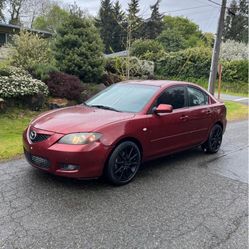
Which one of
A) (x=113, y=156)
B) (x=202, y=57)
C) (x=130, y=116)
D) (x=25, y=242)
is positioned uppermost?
(x=202, y=57)

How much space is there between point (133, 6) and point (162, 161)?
10.1m

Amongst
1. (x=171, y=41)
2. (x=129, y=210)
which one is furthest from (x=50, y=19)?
(x=129, y=210)

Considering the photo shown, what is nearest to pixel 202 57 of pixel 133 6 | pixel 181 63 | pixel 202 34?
pixel 181 63

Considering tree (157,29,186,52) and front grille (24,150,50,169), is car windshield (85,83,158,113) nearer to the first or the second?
front grille (24,150,50,169)

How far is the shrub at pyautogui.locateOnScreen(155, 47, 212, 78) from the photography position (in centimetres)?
2527

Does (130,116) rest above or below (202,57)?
below

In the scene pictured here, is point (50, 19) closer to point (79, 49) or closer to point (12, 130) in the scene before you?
point (79, 49)

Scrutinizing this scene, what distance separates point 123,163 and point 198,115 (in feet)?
6.80

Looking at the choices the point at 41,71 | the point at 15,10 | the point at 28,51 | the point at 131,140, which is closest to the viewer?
the point at 131,140

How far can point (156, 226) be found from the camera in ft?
11.6

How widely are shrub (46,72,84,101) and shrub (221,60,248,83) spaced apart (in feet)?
53.5

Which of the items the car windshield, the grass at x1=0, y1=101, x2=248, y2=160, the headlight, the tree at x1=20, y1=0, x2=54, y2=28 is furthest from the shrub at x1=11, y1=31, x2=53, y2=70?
the tree at x1=20, y1=0, x2=54, y2=28

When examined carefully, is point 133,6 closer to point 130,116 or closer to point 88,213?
point 130,116

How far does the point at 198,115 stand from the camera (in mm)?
5930
